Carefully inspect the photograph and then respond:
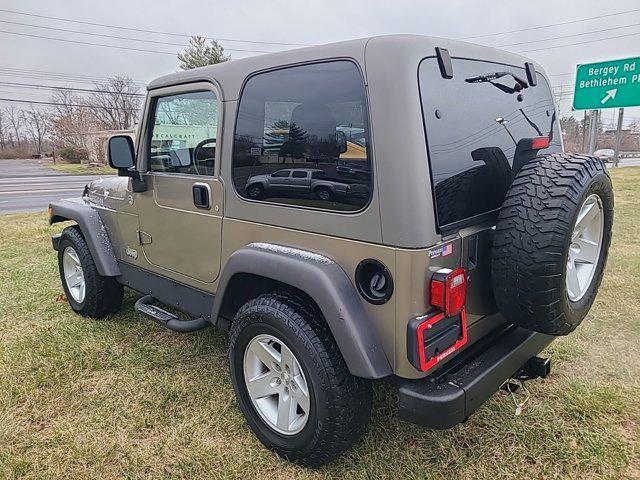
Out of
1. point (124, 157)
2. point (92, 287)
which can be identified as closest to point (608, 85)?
point (124, 157)

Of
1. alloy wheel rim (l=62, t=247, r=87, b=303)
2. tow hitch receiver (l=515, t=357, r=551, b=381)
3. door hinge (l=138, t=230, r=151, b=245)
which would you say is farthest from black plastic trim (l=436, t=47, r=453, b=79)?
alloy wheel rim (l=62, t=247, r=87, b=303)

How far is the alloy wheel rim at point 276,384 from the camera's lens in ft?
7.04

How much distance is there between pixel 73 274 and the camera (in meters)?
4.01

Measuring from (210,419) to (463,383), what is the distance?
1502 millimetres

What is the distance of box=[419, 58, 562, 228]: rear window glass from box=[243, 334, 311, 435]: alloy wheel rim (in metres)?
1.01

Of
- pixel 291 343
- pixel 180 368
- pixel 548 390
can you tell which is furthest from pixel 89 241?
pixel 548 390

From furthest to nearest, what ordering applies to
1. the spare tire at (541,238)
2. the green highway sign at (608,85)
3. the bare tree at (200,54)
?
the bare tree at (200,54)
the green highway sign at (608,85)
the spare tire at (541,238)

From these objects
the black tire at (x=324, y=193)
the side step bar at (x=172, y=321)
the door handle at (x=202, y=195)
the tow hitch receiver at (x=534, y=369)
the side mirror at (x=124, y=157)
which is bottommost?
the tow hitch receiver at (x=534, y=369)

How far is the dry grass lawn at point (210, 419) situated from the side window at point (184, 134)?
1.42m

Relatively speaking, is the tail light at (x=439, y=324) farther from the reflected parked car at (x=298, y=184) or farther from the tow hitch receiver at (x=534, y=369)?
the tow hitch receiver at (x=534, y=369)

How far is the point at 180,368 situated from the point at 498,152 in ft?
8.18

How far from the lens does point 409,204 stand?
5.63 ft

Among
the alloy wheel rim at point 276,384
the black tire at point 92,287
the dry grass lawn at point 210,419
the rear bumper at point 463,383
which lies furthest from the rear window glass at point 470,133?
the black tire at point 92,287

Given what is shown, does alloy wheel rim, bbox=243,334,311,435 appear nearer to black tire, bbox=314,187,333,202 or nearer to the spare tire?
black tire, bbox=314,187,333,202
